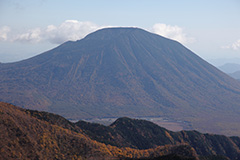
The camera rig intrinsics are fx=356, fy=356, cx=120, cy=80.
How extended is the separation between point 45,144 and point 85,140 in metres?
7.56

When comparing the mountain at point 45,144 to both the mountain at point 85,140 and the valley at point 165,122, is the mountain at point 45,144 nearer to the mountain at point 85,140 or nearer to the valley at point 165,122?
the mountain at point 85,140

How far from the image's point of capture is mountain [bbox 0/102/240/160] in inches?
2113

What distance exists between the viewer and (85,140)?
61375 mm

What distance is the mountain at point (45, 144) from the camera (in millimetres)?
52469

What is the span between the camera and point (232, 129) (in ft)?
470

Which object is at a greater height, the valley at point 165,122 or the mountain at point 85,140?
the mountain at point 85,140

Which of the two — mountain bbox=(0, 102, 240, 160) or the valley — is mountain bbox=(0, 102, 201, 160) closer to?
mountain bbox=(0, 102, 240, 160)

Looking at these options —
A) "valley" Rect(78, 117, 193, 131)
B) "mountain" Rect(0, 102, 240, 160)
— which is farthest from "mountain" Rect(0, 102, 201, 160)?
"valley" Rect(78, 117, 193, 131)

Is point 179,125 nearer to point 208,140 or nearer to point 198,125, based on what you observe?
point 198,125

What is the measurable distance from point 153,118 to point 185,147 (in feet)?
332

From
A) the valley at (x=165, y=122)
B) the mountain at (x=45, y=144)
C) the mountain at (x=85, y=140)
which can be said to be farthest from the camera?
the valley at (x=165, y=122)

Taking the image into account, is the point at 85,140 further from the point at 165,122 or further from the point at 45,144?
the point at 165,122

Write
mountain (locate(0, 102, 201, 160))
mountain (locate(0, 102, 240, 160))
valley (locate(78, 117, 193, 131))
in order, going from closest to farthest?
1. mountain (locate(0, 102, 201, 160))
2. mountain (locate(0, 102, 240, 160))
3. valley (locate(78, 117, 193, 131))

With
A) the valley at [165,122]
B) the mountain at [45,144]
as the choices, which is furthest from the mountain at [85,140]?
the valley at [165,122]
